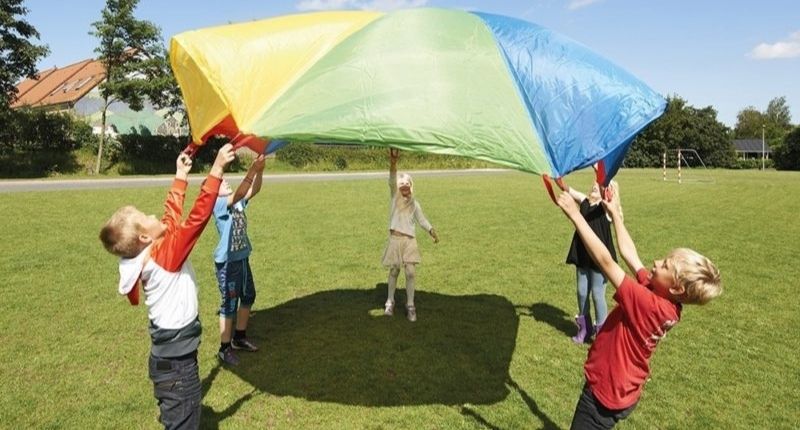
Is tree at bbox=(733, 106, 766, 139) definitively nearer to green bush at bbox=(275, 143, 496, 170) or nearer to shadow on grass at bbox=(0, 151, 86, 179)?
green bush at bbox=(275, 143, 496, 170)

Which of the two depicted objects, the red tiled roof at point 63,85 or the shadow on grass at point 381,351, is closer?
the shadow on grass at point 381,351

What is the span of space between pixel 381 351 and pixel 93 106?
45528 mm

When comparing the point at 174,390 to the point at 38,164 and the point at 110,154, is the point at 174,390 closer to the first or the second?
the point at 38,164

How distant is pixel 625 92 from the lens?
13.9 ft

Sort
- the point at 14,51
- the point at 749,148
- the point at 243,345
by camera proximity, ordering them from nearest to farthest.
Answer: the point at 243,345, the point at 14,51, the point at 749,148

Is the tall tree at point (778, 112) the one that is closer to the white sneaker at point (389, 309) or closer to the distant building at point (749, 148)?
the distant building at point (749, 148)

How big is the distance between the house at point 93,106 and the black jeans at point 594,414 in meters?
40.4

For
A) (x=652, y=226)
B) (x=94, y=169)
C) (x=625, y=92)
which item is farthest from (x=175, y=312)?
(x=94, y=169)

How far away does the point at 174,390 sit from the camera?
147 inches

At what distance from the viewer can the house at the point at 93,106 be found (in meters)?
42.8

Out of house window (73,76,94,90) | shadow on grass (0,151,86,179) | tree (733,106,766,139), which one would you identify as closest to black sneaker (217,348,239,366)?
shadow on grass (0,151,86,179)

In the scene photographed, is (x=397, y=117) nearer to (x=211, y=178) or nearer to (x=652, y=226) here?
(x=211, y=178)

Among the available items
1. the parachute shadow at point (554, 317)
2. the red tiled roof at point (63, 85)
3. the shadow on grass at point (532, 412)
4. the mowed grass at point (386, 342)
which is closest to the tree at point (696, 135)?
the red tiled roof at point (63, 85)

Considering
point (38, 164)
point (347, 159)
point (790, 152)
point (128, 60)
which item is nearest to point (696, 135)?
point (790, 152)
